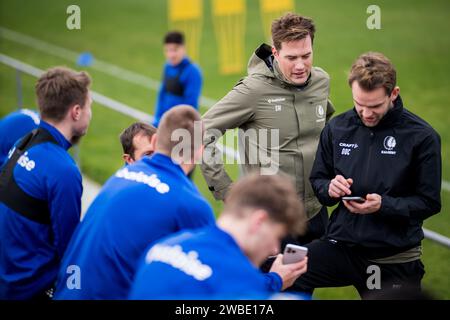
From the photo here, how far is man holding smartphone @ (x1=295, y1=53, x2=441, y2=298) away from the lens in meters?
4.89

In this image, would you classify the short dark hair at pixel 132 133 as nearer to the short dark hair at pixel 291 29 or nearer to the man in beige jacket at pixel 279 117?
the man in beige jacket at pixel 279 117

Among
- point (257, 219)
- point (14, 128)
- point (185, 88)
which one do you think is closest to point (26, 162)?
point (14, 128)

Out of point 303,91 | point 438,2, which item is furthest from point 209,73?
point 303,91

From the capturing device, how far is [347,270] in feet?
17.2

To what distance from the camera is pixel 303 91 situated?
18.6 feet

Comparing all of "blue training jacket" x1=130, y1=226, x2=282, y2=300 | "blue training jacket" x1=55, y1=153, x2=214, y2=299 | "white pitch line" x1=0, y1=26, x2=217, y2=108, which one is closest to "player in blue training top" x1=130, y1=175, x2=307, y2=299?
"blue training jacket" x1=130, y1=226, x2=282, y2=300

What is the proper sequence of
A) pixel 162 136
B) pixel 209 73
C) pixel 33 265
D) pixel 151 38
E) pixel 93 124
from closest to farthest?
pixel 162 136 < pixel 33 265 < pixel 93 124 < pixel 209 73 < pixel 151 38

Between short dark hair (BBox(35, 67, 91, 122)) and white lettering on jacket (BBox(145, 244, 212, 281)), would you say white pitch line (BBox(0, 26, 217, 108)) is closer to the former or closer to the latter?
short dark hair (BBox(35, 67, 91, 122))

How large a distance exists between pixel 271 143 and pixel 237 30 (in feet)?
52.2

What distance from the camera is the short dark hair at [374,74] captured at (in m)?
4.90

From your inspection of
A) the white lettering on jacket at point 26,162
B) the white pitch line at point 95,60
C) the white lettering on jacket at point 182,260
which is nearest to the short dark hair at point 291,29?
the white lettering on jacket at point 26,162

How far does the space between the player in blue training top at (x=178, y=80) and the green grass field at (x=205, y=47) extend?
123cm

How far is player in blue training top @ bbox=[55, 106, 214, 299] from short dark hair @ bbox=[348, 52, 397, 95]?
4.81 feet
